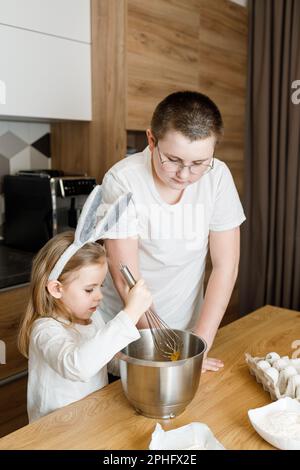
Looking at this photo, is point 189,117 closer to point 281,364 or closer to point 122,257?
point 122,257

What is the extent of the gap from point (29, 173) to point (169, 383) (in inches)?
62.7

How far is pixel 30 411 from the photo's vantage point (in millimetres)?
1219

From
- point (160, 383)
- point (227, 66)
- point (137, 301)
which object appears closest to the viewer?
point (160, 383)

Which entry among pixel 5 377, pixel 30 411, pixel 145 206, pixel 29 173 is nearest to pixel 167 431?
pixel 30 411

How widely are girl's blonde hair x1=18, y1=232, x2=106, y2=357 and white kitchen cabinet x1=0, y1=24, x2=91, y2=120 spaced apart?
1.02 m

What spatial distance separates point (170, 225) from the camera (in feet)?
4.51

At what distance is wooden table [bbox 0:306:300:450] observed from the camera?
86cm

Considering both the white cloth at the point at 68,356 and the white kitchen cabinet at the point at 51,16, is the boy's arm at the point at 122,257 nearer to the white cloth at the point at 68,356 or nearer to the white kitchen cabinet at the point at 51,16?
the white cloth at the point at 68,356

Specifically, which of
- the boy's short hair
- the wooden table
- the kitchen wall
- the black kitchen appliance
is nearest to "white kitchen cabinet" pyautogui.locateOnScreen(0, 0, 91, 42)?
the kitchen wall

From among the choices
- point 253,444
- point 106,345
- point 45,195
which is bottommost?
point 253,444

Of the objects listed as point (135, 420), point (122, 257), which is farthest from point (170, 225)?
point (135, 420)

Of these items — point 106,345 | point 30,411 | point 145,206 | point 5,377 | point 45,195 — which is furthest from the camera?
point 45,195

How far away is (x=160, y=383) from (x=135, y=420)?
0.10m

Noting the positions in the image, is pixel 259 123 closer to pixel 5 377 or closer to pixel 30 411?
pixel 5 377
